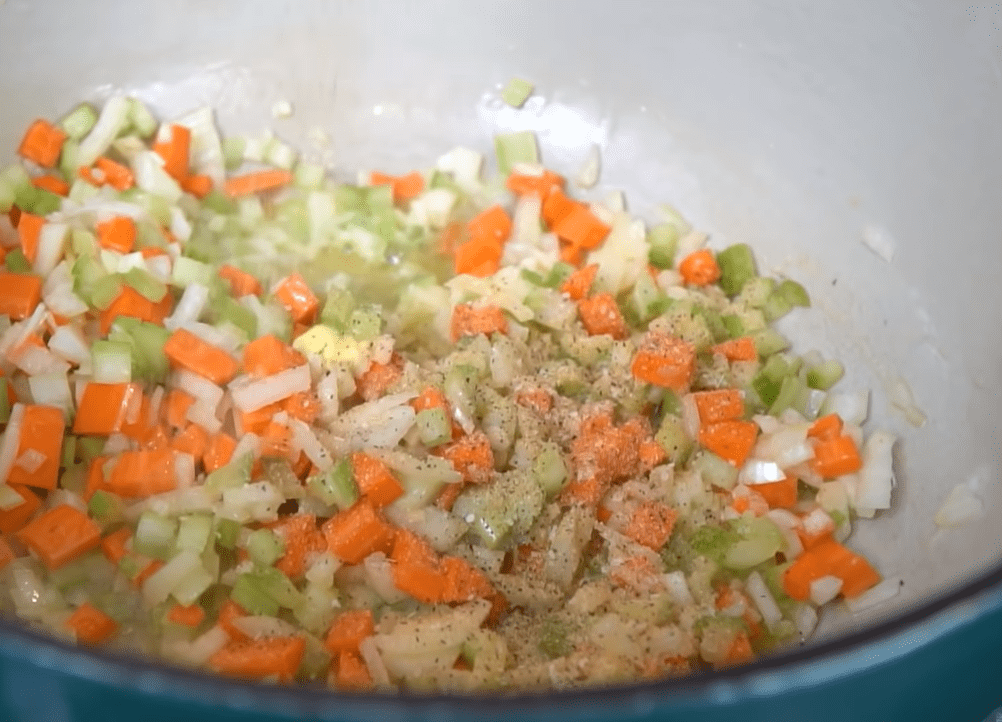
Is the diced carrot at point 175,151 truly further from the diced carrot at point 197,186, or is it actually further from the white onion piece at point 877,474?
the white onion piece at point 877,474

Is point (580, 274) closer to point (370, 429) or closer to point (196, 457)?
point (370, 429)

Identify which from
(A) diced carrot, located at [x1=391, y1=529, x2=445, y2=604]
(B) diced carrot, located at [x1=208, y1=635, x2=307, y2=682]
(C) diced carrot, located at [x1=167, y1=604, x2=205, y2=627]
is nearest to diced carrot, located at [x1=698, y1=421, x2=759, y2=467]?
(A) diced carrot, located at [x1=391, y1=529, x2=445, y2=604]

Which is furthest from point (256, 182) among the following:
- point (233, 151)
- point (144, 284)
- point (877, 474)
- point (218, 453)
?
point (877, 474)

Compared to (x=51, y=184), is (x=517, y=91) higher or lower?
higher

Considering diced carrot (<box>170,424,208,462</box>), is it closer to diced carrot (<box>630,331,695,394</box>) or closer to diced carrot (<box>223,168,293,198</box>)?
diced carrot (<box>223,168,293,198</box>)

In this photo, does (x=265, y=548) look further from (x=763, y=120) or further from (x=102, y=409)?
(x=763, y=120)

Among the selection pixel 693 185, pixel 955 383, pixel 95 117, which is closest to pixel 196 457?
pixel 95 117
